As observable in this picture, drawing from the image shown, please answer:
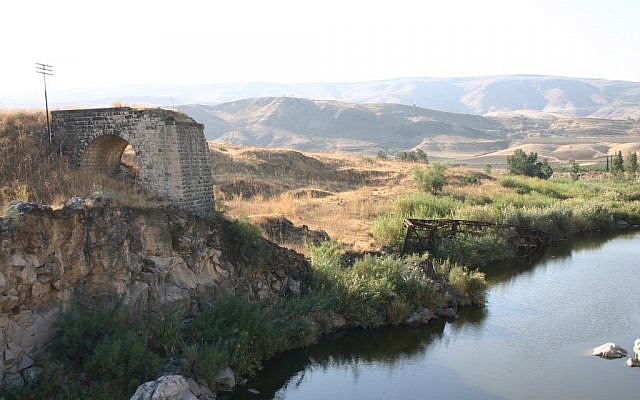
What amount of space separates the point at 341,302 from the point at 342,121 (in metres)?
115

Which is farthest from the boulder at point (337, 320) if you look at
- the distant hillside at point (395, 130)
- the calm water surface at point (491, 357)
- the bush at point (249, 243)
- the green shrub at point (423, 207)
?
the distant hillside at point (395, 130)

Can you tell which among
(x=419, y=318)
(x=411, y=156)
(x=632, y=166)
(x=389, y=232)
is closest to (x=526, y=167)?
(x=632, y=166)

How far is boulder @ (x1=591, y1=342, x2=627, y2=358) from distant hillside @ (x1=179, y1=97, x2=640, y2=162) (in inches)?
3098

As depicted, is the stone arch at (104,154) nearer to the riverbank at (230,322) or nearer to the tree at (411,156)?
the riverbank at (230,322)

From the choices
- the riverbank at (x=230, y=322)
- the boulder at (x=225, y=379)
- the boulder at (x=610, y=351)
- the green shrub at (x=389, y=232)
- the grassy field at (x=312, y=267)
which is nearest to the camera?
the riverbank at (x=230, y=322)

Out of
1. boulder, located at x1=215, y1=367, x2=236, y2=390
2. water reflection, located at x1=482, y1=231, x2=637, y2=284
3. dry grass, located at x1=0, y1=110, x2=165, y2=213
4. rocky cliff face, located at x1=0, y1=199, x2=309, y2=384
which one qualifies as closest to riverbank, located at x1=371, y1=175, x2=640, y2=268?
water reflection, located at x1=482, y1=231, x2=637, y2=284

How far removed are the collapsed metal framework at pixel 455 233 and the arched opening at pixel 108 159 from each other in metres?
9.44

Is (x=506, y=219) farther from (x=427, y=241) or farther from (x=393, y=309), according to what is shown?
(x=393, y=309)

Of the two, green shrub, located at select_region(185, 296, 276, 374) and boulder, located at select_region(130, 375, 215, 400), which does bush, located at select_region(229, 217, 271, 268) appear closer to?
green shrub, located at select_region(185, 296, 276, 374)

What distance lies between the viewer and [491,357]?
1486 centimetres

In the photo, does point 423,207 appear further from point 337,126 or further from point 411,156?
point 337,126

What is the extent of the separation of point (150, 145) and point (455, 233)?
1214cm

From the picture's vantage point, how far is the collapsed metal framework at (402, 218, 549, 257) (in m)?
21.9

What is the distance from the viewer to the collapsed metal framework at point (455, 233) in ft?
72.0
